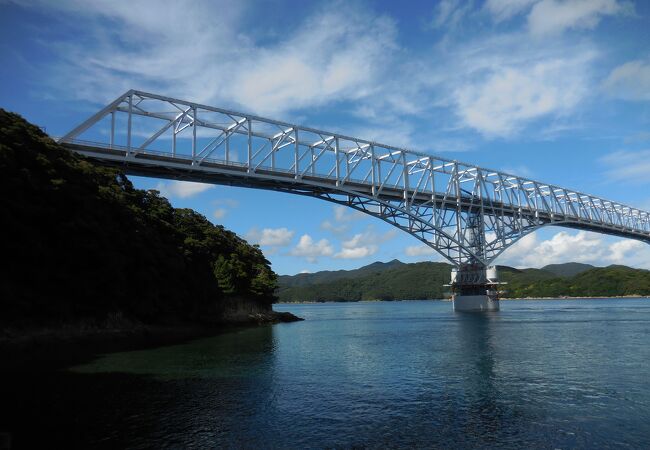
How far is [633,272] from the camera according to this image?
632 ft

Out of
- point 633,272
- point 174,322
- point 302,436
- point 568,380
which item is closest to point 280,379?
point 302,436

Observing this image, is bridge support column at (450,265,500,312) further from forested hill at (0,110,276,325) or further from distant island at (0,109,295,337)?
forested hill at (0,110,276,325)

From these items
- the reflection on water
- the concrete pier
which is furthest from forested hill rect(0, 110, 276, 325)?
the concrete pier

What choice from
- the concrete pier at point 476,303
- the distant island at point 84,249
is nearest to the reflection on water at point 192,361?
the distant island at point 84,249

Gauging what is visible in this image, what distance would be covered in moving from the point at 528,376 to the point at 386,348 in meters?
13.3

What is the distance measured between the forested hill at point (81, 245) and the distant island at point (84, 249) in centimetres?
8

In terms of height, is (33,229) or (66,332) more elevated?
(33,229)

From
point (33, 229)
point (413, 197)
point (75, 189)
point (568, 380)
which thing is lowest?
point (568, 380)

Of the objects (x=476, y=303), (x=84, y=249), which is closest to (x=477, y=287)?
(x=476, y=303)

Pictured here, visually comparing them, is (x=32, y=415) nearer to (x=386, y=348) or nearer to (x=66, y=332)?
(x=66, y=332)

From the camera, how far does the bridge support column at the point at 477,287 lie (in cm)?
8044

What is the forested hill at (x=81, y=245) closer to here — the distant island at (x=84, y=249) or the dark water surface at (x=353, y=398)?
the distant island at (x=84, y=249)

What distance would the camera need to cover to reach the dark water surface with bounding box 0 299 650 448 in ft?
45.8

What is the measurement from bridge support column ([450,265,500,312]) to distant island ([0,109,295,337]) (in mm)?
43451
